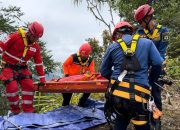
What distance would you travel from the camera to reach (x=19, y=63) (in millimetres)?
8117

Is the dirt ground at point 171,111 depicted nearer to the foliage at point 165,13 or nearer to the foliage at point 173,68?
the foliage at point 173,68

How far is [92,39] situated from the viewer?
1652cm

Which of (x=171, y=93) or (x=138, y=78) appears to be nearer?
(x=138, y=78)

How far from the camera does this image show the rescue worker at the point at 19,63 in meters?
7.89

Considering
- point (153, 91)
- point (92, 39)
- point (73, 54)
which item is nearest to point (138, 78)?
point (153, 91)

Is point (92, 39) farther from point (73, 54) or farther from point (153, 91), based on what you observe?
point (153, 91)

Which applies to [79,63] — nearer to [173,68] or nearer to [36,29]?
[36,29]

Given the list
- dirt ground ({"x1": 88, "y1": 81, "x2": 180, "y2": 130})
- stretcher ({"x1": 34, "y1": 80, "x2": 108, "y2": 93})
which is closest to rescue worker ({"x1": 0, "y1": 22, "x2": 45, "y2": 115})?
stretcher ({"x1": 34, "y1": 80, "x2": 108, "y2": 93})

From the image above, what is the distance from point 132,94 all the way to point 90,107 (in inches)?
126

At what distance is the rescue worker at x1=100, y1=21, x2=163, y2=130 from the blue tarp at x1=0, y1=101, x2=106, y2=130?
166 cm

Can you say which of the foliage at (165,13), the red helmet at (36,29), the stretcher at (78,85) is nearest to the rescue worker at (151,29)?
the stretcher at (78,85)

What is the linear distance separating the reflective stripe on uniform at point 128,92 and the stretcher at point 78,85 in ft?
5.81

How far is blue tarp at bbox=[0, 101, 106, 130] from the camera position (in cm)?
657

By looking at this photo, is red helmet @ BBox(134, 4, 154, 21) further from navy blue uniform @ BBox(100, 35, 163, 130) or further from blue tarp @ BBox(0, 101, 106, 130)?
blue tarp @ BBox(0, 101, 106, 130)
